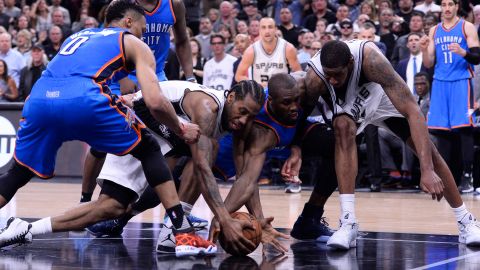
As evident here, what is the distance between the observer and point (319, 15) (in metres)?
15.3

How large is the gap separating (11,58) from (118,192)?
919 cm

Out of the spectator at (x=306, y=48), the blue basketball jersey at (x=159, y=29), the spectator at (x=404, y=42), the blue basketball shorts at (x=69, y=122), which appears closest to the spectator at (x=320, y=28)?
the spectator at (x=306, y=48)

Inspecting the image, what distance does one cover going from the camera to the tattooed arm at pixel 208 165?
231 inches

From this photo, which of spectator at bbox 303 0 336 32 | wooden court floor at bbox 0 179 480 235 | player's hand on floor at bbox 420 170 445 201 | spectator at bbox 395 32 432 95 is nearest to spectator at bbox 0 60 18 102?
wooden court floor at bbox 0 179 480 235

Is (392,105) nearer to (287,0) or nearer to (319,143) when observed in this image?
(319,143)

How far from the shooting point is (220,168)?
7121 mm

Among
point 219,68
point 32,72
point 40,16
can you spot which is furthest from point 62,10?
point 219,68

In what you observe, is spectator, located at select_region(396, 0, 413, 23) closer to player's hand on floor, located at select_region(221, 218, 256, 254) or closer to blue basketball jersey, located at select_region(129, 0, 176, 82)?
blue basketball jersey, located at select_region(129, 0, 176, 82)

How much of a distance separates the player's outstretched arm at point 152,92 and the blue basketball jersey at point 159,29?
1.91 meters

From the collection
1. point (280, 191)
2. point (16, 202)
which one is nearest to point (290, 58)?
point (280, 191)

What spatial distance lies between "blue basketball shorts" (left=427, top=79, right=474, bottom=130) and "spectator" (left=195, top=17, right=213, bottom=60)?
455 cm

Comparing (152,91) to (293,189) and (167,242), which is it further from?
(293,189)

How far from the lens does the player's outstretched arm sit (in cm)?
573

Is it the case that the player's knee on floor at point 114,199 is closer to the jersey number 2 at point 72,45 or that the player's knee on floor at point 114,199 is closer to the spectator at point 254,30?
the jersey number 2 at point 72,45
